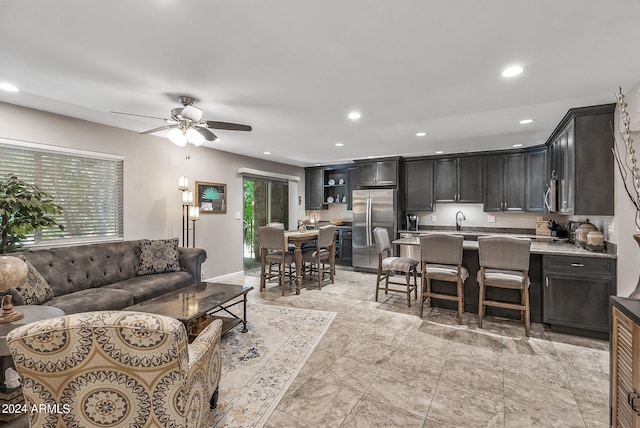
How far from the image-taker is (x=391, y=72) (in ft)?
7.96

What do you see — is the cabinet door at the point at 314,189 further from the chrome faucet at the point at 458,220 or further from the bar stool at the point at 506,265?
the bar stool at the point at 506,265

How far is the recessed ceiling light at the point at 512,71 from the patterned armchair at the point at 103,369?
2.79m

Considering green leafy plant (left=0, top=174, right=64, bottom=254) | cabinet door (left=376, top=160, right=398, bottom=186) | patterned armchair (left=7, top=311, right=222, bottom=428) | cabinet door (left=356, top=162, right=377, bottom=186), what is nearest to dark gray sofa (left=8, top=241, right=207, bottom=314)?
green leafy plant (left=0, top=174, right=64, bottom=254)

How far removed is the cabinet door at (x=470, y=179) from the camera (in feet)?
18.8

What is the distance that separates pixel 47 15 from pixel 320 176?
242 inches

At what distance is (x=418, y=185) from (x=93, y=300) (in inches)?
220

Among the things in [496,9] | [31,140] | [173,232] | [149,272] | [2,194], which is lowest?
[149,272]

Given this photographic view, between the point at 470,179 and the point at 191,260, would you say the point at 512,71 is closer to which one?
the point at 470,179

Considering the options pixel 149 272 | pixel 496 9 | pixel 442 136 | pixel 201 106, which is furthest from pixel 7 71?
pixel 442 136

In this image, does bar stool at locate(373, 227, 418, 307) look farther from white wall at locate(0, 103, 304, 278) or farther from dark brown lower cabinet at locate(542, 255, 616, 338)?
white wall at locate(0, 103, 304, 278)

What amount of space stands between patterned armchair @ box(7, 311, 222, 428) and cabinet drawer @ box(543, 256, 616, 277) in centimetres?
361

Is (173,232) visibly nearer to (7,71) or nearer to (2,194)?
(2,194)

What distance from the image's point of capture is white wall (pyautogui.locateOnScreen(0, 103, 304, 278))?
3.37m

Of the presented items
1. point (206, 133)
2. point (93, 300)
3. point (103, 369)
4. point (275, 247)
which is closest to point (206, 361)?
point (103, 369)
